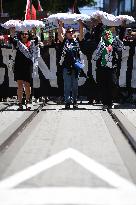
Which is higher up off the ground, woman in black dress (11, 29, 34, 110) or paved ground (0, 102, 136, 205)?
woman in black dress (11, 29, 34, 110)

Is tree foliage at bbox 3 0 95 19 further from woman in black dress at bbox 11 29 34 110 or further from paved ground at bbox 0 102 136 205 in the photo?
paved ground at bbox 0 102 136 205

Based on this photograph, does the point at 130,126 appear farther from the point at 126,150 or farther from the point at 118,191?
the point at 118,191

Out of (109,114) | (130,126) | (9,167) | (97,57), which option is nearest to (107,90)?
(97,57)

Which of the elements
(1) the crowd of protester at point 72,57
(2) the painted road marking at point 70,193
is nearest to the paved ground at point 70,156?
(2) the painted road marking at point 70,193

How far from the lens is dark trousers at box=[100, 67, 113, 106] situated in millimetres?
14906

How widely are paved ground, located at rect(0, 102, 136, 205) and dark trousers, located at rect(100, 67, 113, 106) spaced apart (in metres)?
3.62

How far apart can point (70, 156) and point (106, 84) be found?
322 inches

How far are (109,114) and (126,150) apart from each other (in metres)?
5.17

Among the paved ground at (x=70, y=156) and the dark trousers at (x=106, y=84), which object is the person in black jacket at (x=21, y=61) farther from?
the paved ground at (x=70, y=156)

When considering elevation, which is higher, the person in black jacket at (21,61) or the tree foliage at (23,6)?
the tree foliage at (23,6)

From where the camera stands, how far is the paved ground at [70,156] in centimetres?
571

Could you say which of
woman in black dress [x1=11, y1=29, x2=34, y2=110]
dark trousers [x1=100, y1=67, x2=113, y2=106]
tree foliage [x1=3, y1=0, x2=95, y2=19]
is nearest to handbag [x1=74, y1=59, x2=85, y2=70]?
dark trousers [x1=100, y1=67, x2=113, y2=106]

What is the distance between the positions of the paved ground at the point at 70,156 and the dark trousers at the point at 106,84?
142 inches

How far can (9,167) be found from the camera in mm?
6457
